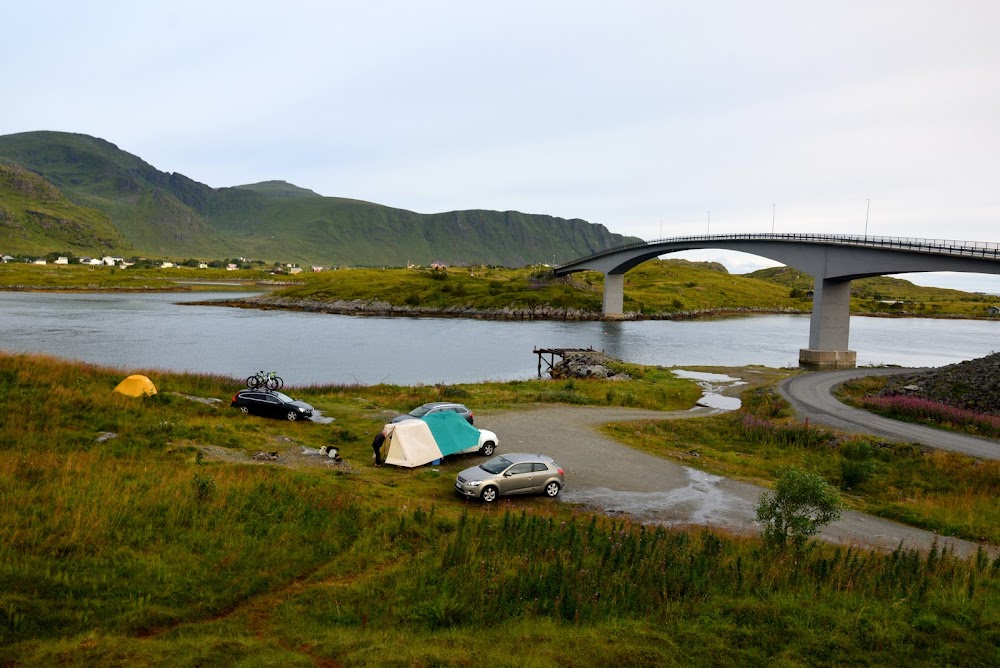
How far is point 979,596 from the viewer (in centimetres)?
1202

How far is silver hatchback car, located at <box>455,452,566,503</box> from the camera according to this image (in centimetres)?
2019

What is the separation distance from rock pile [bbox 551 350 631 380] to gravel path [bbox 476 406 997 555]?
22099 millimetres

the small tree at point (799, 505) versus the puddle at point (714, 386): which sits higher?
the small tree at point (799, 505)

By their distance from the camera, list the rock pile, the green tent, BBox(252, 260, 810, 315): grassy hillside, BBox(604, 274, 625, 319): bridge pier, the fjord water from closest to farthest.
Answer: the green tent, the rock pile, the fjord water, BBox(604, 274, 625, 319): bridge pier, BBox(252, 260, 810, 315): grassy hillside

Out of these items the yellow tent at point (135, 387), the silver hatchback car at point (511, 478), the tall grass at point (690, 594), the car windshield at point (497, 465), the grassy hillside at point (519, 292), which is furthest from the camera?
the grassy hillside at point (519, 292)

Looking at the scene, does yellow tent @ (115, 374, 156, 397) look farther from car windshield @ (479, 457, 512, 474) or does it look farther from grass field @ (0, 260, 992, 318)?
grass field @ (0, 260, 992, 318)

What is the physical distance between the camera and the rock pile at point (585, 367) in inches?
2202

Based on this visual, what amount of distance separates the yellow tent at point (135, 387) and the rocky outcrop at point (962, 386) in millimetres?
47508

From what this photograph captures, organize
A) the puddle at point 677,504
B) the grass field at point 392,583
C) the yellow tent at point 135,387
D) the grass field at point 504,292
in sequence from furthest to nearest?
the grass field at point 504,292 → the yellow tent at point 135,387 → the puddle at point 677,504 → the grass field at point 392,583

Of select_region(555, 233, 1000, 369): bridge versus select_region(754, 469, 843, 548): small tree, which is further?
select_region(555, 233, 1000, 369): bridge

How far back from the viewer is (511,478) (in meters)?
20.7

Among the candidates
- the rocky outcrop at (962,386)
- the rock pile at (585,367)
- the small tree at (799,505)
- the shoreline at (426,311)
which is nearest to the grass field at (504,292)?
the shoreline at (426,311)

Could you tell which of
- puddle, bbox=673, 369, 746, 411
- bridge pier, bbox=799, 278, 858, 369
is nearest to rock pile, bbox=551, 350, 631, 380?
puddle, bbox=673, 369, 746, 411

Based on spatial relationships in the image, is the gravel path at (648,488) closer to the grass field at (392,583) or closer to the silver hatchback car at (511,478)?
the silver hatchback car at (511,478)
